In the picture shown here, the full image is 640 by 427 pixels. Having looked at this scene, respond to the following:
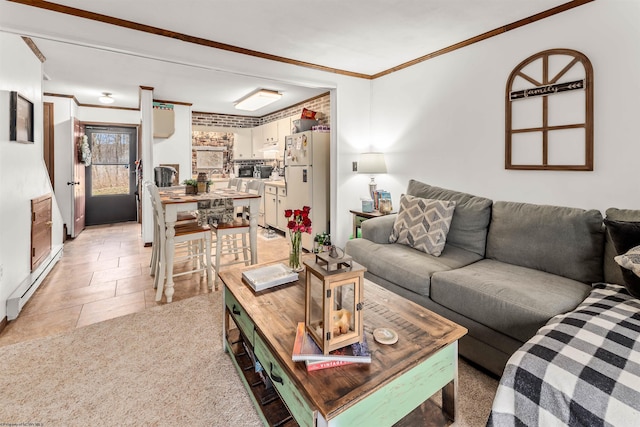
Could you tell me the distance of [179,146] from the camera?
18.0ft

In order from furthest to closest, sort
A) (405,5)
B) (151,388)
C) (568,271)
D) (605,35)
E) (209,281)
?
(209,281)
(405,5)
(605,35)
(568,271)
(151,388)

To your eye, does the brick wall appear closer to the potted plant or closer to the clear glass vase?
the potted plant

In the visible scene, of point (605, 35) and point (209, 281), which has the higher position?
point (605, 35)

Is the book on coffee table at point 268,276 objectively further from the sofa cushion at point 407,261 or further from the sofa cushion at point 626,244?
the sofa cushion at point 626,244

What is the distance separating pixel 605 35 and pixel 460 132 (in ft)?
3.92

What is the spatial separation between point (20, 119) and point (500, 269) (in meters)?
3.98

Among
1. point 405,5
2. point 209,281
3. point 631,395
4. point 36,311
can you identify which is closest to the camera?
point 631,395

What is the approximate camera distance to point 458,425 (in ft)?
4.78

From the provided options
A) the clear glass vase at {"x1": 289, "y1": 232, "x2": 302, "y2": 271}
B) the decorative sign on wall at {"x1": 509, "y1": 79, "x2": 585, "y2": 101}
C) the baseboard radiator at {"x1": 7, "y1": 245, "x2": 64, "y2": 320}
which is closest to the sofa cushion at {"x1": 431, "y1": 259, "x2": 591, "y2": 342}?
the clear glass vase at {"x1": 289, "y1": 232, "x2": 302, "y2": 271}

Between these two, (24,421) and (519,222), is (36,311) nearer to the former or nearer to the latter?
(24,421)

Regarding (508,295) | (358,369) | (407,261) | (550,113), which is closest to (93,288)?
(407,261)

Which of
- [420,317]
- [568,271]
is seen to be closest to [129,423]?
[420,317]

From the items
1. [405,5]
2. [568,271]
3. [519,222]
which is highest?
[405,5]

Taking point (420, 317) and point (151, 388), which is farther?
point (151, 388)
